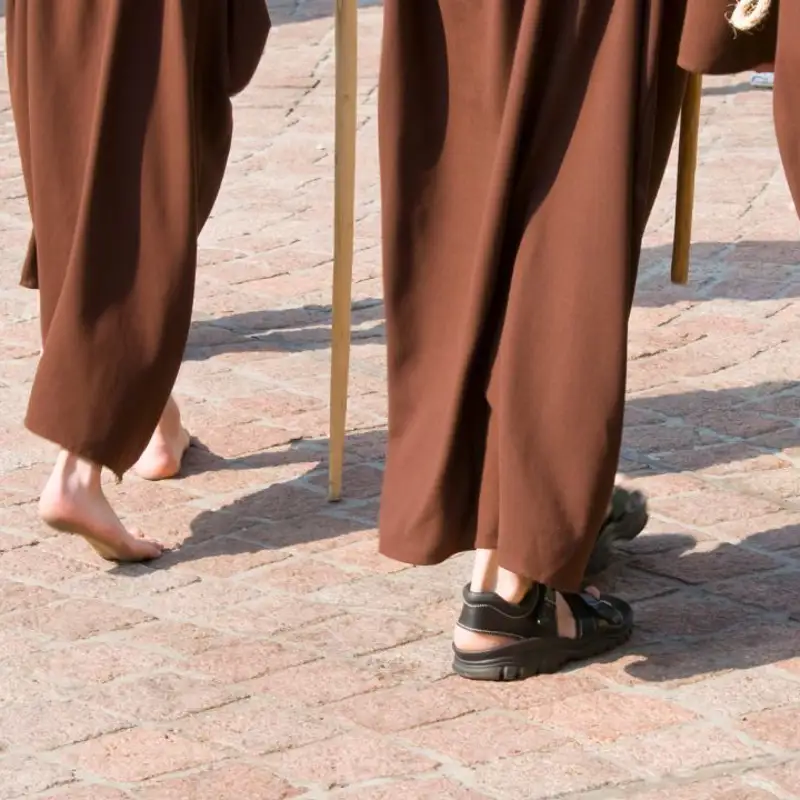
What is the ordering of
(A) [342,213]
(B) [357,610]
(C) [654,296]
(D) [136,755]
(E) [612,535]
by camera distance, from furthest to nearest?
(C) [654,296] < (A) [342,213] < (E) [612,535] < (B) [357,610] < (D) [136,755]

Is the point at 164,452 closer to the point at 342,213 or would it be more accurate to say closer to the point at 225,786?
the point at 342,213

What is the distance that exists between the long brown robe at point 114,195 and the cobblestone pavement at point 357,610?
38cm

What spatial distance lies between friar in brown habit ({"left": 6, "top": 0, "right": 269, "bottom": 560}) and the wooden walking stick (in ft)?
0.74

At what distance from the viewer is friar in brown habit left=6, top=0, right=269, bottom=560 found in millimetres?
3740

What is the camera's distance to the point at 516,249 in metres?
3.25

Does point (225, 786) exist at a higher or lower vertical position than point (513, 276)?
lower

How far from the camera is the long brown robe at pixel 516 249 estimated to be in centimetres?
312

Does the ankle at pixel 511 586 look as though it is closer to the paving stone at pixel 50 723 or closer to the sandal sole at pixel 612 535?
Result: the sandal sole at pixel 612 535

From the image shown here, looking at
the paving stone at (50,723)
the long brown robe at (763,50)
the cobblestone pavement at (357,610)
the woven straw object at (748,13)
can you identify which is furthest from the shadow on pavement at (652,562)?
the woven straw object at (748,13)

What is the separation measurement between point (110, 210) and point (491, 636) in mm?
1165

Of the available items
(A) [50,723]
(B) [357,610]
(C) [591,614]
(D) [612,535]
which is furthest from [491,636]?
(A) [50,723]

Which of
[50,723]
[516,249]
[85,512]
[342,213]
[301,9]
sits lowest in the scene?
[50,723]

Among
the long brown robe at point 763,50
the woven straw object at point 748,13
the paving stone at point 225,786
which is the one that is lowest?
the paving stone at point 225,786

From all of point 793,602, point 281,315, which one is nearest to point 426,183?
point 793,602
